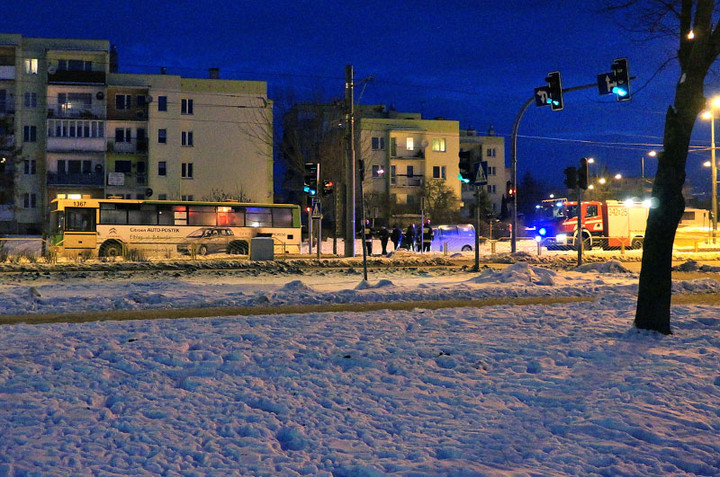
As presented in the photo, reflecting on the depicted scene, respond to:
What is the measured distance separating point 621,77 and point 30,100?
51.3 metres

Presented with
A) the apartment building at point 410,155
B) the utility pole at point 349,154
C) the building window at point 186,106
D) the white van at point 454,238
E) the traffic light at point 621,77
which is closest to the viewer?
the traffic light at point 621,77

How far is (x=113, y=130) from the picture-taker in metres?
57.4

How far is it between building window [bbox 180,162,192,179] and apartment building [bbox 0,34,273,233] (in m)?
0.11

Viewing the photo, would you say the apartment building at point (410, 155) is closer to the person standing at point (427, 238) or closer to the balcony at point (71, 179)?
the balcony at point (71, 179)

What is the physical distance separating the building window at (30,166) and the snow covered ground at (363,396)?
53.1 metres

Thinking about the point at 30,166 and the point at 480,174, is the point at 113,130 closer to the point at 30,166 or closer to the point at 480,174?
the point at 30,166

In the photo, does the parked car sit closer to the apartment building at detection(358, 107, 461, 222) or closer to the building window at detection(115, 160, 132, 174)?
the building window at detection(115, 160, 132, 174)

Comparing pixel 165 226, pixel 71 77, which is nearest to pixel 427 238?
pixel 165 226

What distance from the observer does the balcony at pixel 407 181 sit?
232ft

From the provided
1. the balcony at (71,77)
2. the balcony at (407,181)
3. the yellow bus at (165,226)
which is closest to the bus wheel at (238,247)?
the yellow bus at (165,226)

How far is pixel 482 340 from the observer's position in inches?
340

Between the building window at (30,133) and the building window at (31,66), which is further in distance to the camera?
the building window at (30,133)

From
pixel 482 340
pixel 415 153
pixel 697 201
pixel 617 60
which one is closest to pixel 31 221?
pixel 415 153

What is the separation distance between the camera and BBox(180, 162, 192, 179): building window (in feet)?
190
